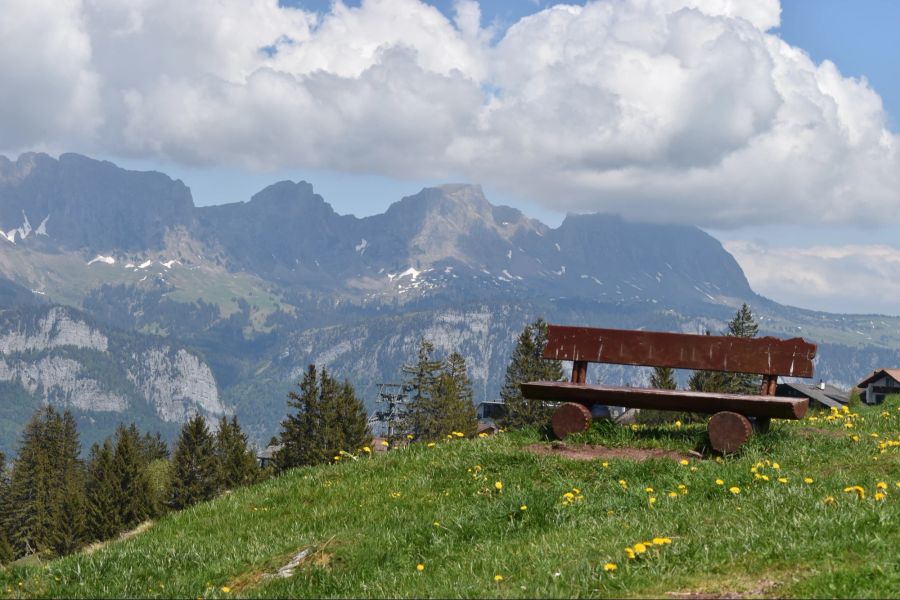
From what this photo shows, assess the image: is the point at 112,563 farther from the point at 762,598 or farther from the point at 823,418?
the point at 823,418

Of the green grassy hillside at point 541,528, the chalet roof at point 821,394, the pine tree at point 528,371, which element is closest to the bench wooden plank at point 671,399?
the green grassy hillside at point 541,528

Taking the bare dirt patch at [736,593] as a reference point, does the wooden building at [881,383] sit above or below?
below

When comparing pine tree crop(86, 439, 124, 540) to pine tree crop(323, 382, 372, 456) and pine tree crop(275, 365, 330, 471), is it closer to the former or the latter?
pine tree crop(275, 365, 330, 471)

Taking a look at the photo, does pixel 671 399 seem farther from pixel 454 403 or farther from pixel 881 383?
pixel 881 383

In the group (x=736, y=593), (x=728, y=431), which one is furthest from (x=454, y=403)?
(x=736, y=593)

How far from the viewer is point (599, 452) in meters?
15.9

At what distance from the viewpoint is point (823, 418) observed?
19.5m

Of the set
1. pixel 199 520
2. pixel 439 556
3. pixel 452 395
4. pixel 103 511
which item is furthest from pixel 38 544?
pixel 439 556

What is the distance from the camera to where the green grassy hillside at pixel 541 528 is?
28.1 ft

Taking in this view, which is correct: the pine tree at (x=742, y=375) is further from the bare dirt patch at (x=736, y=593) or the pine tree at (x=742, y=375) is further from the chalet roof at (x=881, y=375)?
the bare dirt patch at (x=736, y=593)

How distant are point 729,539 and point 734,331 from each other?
3859 inches

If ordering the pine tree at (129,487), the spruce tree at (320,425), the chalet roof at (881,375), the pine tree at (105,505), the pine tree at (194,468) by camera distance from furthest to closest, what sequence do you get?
1. the chalet roof at (881,375)
2. the pine tree at (194,468)
3. the spruce tree at (320,425)
4. the pine tree at (129,487)
5. the pine tree at (105,505)

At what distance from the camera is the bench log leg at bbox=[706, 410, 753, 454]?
49.5 ft

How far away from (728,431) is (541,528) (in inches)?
201
